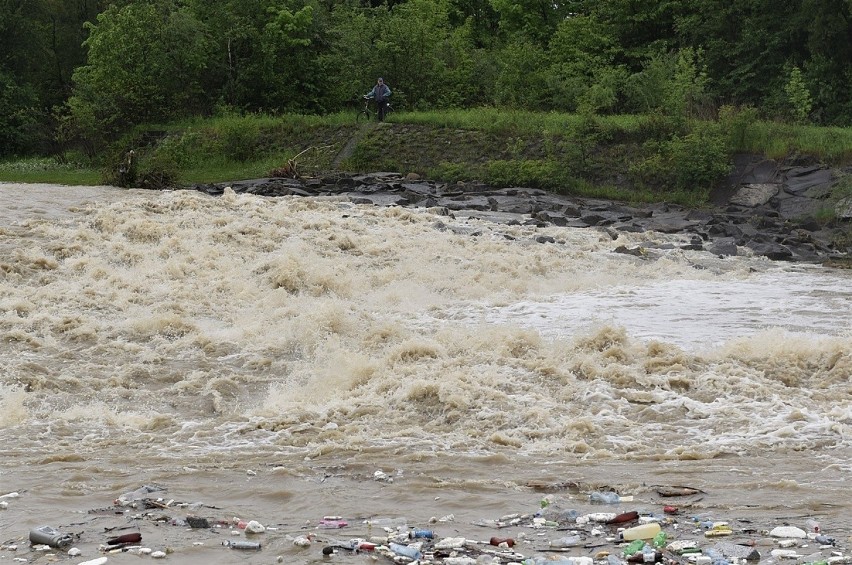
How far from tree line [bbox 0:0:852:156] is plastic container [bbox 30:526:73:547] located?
24450mm

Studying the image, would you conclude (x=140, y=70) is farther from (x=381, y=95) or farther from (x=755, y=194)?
(x=755, y=194)

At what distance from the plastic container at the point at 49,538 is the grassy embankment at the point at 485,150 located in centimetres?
1836

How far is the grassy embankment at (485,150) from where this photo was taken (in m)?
24.9

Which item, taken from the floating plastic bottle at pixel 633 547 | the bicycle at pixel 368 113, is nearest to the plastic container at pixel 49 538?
the floating plastic bottle at pixel 633 547

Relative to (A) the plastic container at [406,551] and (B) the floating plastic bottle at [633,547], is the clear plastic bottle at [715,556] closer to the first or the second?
(B) the floating plastic bottle at [633,547]

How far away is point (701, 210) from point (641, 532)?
18100 mm

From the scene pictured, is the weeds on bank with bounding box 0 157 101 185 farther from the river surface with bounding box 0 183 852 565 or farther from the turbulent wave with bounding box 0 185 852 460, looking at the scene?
the river surface with bounding box 0 183 852 565

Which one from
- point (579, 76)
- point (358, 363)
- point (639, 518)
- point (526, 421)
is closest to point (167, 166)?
point (579, 76)

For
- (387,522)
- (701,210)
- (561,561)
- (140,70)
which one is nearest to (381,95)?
(140,70)

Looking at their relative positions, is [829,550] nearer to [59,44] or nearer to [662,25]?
[662,25]

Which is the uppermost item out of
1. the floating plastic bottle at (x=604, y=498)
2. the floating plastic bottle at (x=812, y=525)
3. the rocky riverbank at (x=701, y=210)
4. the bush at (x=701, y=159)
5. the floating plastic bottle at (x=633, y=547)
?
the bush at (x=701, y=159)

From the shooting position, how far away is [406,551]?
244 inches

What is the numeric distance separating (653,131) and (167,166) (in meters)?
12.2

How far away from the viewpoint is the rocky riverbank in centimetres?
2014
